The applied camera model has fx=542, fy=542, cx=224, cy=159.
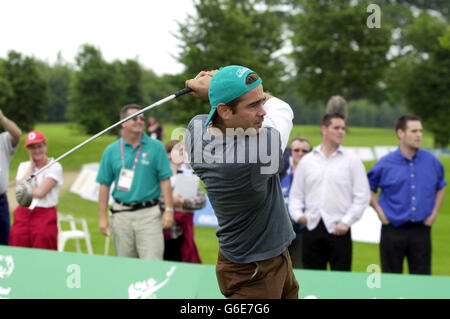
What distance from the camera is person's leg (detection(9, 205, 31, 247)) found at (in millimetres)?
6801

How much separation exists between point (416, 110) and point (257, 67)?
787 cm

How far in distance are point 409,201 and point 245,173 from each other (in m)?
3.98

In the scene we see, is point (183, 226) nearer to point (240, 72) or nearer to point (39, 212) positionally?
point (39, 212)

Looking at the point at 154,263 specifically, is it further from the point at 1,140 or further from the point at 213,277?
the point at 1,140

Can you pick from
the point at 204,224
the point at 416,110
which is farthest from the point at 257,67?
the point at 204,224

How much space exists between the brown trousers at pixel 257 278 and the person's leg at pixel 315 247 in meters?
3.06

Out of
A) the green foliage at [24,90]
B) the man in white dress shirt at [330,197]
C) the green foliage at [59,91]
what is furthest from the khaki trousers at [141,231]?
the green foliage at [59,91]

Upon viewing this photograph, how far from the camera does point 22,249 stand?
6184mm

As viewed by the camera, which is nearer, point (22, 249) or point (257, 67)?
point (22, 249)

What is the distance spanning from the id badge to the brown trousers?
3.44 metres

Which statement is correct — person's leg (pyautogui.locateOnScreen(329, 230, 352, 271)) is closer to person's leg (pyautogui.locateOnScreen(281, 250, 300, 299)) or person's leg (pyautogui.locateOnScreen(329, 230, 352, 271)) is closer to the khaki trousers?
the khaki trousers

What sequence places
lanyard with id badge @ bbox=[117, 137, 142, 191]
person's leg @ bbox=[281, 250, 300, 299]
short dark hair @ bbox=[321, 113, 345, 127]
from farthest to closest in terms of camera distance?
1. lanyard with id badge @ bbox=[117, 137, 142, 191]
2. short dark hair @ bbox=[321, 113, 345, 127]
3. person's leg @ bbox=[281, 250, 300, 299]

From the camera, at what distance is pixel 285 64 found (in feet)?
126

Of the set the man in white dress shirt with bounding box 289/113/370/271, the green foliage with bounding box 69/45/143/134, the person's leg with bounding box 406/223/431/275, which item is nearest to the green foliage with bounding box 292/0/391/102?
the green foliage with bounding box 69/45/143/134
